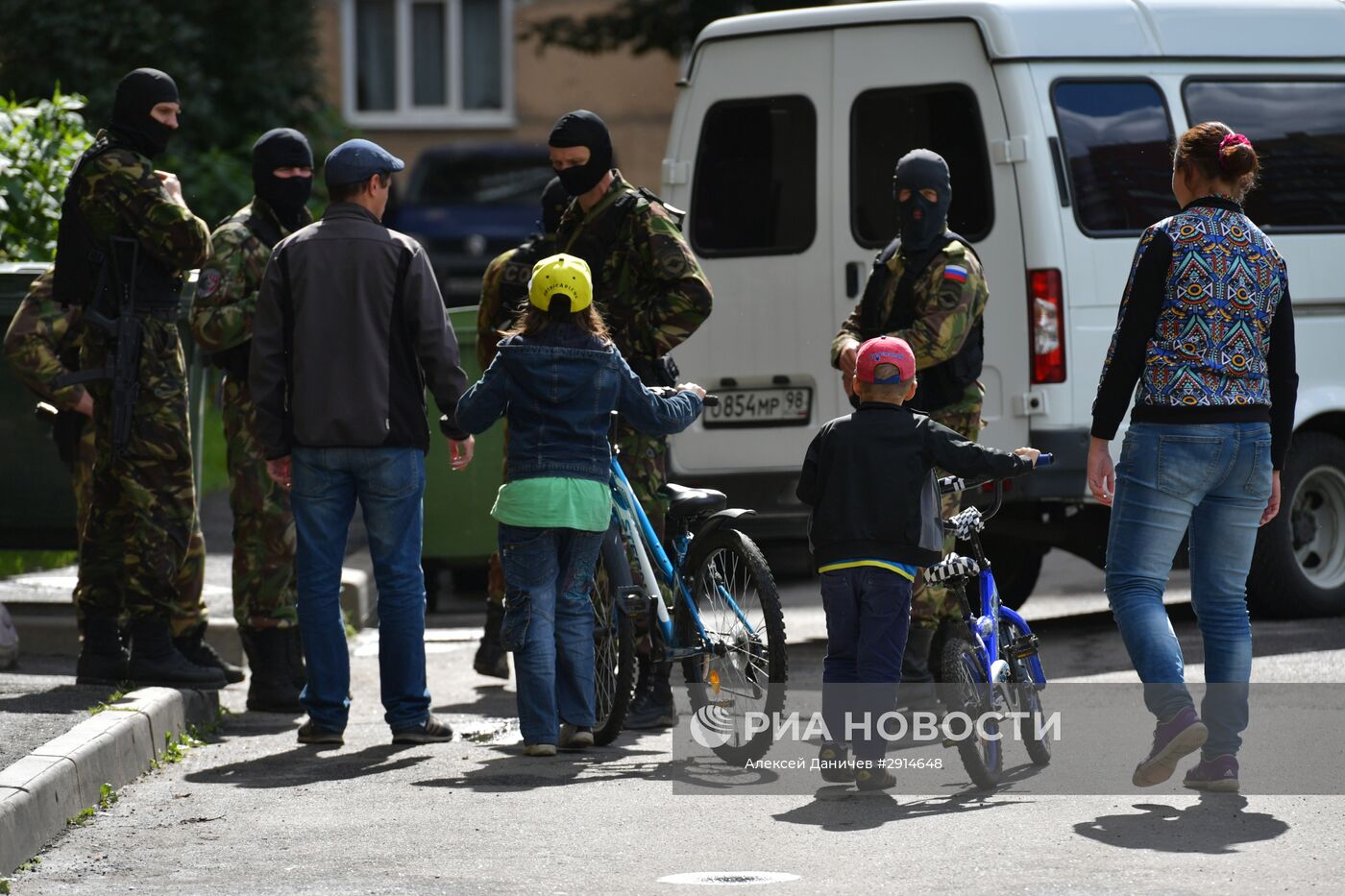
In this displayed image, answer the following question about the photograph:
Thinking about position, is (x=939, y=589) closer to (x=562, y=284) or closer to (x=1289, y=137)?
(x=562, y=284)

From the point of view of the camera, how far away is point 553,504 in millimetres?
6707

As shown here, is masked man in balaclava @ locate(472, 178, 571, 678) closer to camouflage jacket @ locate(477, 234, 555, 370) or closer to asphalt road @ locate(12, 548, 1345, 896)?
camouflage jacket @ locate(477, 234, 555, 370)

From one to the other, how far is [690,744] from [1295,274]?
3554 mm

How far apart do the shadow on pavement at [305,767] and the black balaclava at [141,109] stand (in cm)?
209

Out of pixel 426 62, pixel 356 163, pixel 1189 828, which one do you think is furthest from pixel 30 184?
pixel 426 62

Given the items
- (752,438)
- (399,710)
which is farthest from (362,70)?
(399,710)

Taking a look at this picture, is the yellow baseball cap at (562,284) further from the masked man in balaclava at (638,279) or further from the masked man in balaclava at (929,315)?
the masked man in balaclava at (929,315)

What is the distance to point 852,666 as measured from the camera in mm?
6188

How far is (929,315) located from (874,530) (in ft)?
5.03

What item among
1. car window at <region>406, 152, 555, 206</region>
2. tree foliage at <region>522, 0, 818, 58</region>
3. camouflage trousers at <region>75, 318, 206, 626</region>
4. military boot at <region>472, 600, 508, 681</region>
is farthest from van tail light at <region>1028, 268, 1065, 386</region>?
car window at <region>406, 152, 555, 206</region>

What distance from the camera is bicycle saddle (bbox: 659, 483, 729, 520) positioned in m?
7.08

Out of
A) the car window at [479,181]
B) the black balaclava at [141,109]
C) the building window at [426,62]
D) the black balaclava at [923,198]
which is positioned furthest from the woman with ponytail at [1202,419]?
the building window at [426,62]

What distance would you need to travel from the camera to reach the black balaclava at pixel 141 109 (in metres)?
7.64

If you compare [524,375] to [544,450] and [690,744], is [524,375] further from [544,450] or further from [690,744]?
[690,744]
